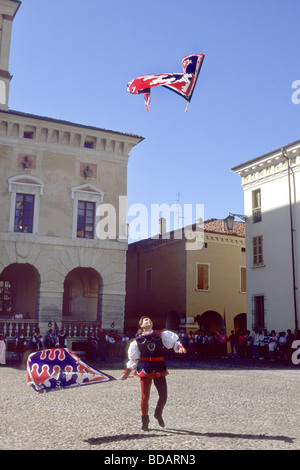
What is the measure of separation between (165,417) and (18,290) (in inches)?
856

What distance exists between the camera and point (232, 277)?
37594 millimetres

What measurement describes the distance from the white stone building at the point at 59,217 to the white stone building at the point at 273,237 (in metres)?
8.06

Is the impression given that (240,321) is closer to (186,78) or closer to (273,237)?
(273,237)

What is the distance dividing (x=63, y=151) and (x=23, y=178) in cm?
290

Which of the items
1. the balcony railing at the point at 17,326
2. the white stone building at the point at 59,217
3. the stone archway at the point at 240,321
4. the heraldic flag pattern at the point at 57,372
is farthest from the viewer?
the stone archway at the point at 240,321

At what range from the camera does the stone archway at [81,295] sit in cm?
2988

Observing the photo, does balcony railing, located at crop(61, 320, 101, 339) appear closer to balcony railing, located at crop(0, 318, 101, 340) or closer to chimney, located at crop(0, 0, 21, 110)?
balcony railing, located at crop(0, 318, 101, 340)

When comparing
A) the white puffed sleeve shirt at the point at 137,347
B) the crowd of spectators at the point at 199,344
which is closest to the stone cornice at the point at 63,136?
the crowd of spectators at the point at 199,344

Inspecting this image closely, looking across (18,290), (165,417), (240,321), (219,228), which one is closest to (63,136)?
(18,290)

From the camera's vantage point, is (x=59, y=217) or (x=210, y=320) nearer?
(x=59, y=217)

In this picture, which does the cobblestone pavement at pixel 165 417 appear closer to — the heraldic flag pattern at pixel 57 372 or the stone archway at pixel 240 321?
the heraldic flag pattern at pixel 57 372

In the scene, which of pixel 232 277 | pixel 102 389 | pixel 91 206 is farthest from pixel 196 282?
pixel 102 389

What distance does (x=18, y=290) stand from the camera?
2917cm
